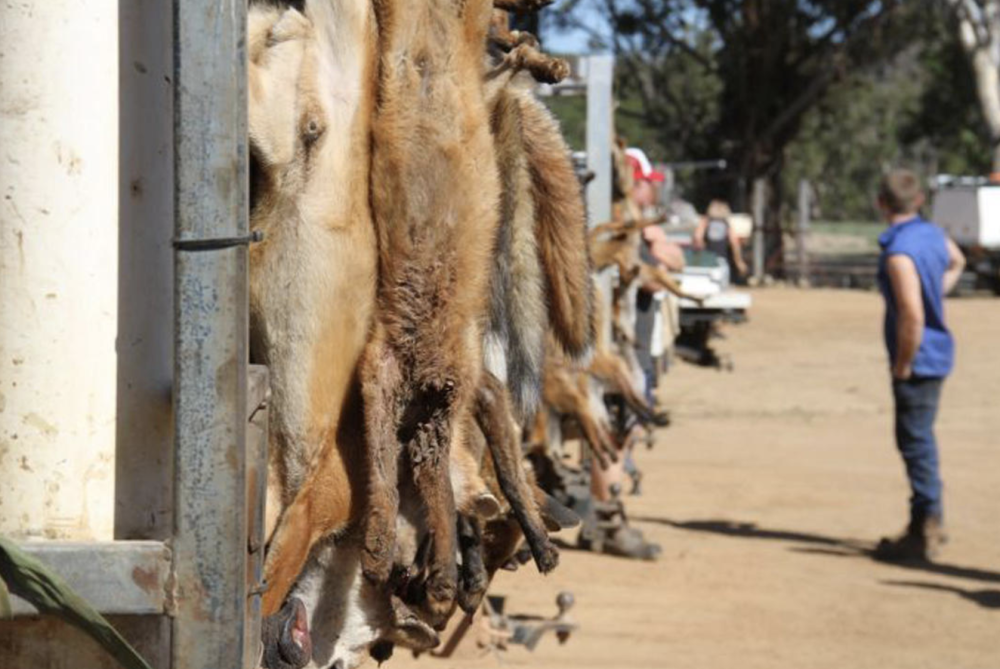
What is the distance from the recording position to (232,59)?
206 centimetres

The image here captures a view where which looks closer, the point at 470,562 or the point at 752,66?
the point at 470,562

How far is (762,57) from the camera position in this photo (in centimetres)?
4128

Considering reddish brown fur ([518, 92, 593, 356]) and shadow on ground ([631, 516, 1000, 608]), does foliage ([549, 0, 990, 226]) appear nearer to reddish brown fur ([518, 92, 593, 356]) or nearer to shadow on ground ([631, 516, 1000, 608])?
shadow on ground ([631, 516, 1000, 608])

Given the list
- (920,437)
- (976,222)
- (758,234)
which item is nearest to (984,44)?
(976,222)

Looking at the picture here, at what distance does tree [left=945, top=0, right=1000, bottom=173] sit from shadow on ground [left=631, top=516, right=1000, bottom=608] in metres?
27.0

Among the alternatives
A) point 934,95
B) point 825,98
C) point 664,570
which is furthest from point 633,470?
point 934,95

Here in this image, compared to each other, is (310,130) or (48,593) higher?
(310,130)

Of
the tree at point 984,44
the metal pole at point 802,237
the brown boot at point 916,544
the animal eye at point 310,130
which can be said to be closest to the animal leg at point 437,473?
the animal eye at point 310,130

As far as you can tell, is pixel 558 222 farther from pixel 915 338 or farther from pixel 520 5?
pixel 915 338

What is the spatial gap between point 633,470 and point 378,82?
859 centimetres

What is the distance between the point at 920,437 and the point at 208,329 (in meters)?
8.37

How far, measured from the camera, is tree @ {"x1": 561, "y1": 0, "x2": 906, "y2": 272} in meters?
40.9

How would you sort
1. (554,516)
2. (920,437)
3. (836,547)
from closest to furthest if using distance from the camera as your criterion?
(554,516), (920,437), (836,547)

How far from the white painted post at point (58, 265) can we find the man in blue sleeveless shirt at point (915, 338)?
7.92 m
